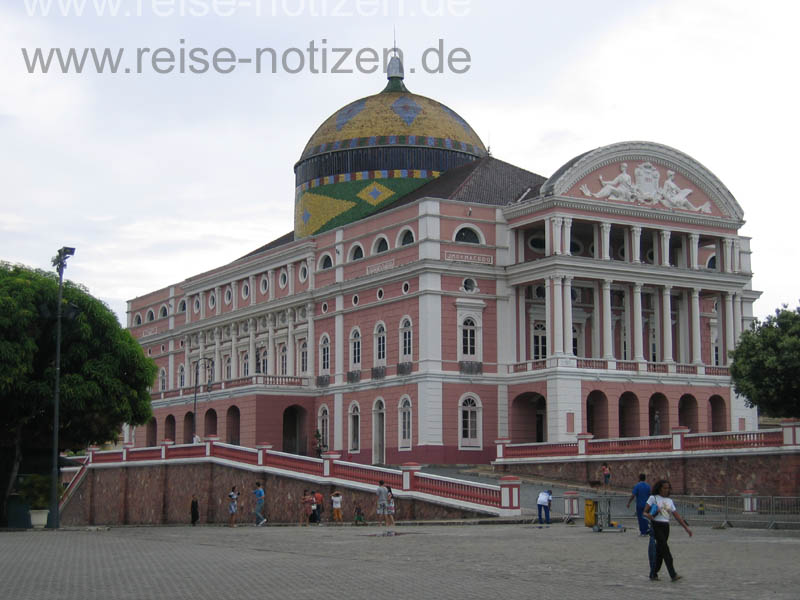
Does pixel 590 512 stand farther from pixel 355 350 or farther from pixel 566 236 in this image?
pixel 355 350

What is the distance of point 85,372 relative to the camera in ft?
148

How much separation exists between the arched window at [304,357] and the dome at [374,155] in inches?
259

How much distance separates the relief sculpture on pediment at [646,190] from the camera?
5697 cm

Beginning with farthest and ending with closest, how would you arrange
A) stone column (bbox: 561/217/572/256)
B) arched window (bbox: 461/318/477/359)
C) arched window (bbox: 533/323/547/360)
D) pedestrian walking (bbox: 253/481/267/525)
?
arched window (bbox: 533/323/547/360), arched window (bbox: 461/318/477/359), stone column (bbox: 561/217/572/256), pedestrian walking (bbox: 253/481/267/525)

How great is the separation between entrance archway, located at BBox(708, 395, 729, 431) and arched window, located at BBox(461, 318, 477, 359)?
11205mm

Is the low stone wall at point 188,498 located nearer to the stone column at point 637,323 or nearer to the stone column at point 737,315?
the stone column at point 637,323

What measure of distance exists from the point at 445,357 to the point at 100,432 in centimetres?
1614

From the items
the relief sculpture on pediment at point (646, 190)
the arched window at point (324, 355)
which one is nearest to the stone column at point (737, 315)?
the relief sculpture on pediment at point (646, 190)

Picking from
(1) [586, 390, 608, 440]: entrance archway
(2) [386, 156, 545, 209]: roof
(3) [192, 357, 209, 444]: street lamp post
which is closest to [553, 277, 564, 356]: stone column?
(1) [586, 390, 608, 440]: entrance archway

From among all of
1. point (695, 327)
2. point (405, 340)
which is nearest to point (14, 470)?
point (405, 340)

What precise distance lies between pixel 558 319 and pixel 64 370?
A: 20738mm

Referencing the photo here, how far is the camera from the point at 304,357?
65875 millimetres

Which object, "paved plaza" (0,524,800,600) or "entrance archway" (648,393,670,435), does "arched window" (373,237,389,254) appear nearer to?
"entrance archway" (648,393,670,435)

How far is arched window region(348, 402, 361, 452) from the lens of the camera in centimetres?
6038
